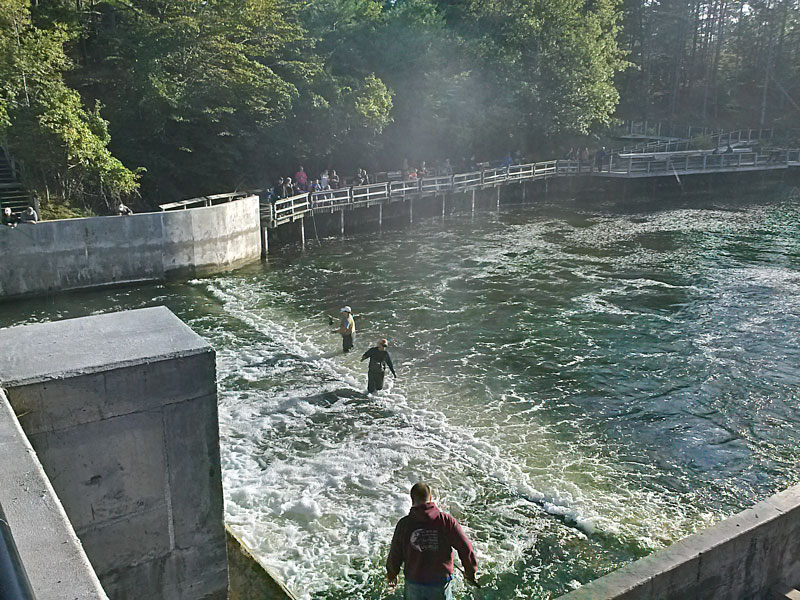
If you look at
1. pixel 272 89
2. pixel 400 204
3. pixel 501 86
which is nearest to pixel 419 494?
pixel 272 89

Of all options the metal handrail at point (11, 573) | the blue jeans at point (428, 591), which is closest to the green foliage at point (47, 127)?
the blue jeans at point (428, 591)

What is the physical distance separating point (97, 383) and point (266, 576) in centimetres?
297

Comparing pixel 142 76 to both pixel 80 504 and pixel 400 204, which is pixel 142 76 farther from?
pixel 80 504

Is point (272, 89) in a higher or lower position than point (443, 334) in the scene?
higher

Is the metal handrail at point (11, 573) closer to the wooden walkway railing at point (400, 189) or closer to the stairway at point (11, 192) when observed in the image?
the stairway at point (11, 192)

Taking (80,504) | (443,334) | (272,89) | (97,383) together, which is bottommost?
(443,334)

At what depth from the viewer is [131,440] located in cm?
611

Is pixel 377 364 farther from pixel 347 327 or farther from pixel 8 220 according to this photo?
pixel 8 220

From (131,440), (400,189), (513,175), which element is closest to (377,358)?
(131,440)

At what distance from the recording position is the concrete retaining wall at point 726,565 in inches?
221

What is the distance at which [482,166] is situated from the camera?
146 ft

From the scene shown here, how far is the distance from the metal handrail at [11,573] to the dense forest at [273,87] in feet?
79.6

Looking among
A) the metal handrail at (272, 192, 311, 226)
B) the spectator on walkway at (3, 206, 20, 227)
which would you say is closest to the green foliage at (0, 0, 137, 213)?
the spectator on walkway at (3, 206, 20, 227)

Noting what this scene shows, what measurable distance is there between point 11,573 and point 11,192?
2599 cm
